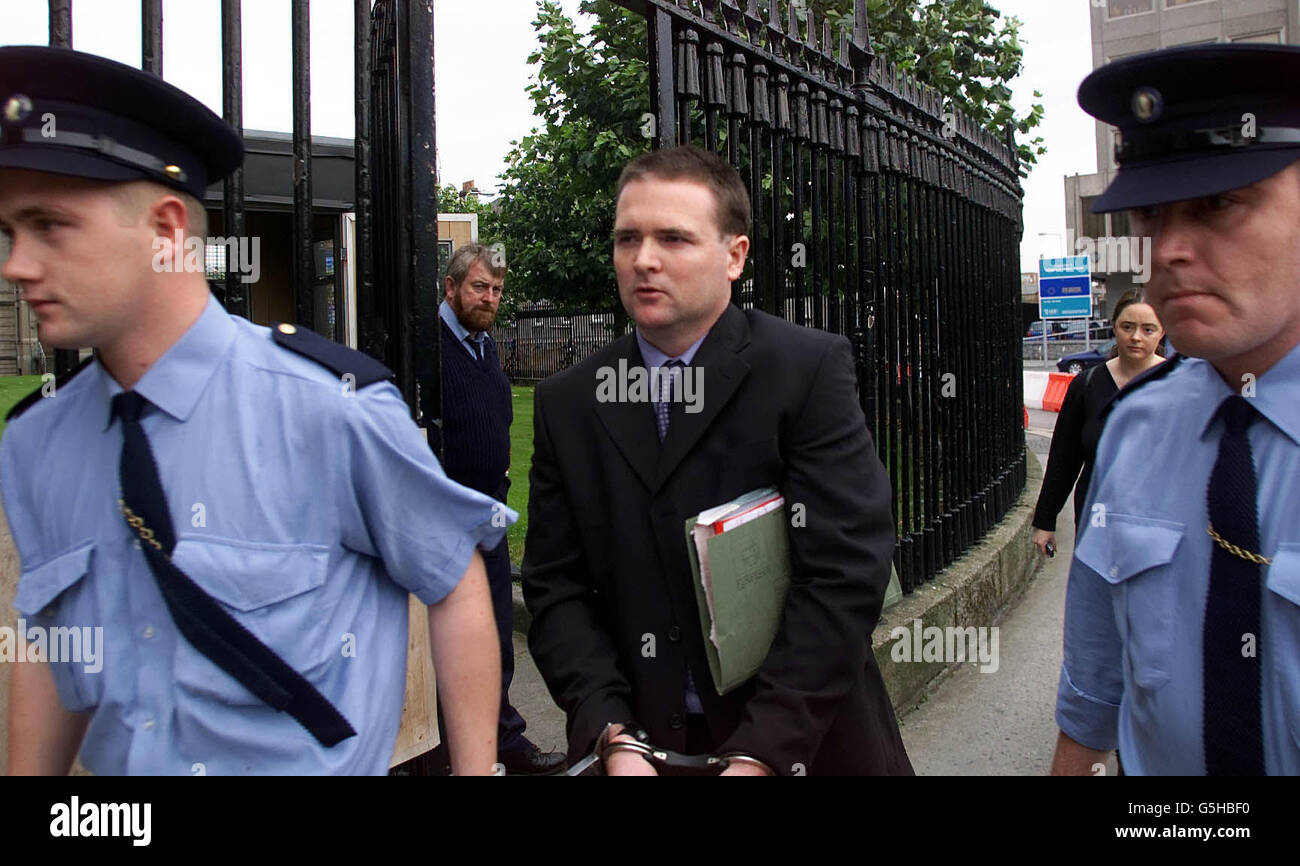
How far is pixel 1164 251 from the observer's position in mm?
1575

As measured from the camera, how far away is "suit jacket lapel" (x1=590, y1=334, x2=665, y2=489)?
215cm

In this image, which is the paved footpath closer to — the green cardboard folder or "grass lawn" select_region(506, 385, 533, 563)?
"grass lawn" select_region(506, 385, 533, 563)

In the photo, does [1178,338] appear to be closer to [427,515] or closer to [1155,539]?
[1155,539]

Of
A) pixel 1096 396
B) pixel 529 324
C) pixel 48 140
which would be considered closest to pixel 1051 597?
pixel 1096 396

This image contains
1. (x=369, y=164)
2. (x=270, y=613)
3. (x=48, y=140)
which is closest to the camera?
(x=48, y=140)

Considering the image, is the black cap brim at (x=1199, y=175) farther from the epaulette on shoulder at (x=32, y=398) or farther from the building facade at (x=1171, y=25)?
the building facade at (x=1171, y=25)

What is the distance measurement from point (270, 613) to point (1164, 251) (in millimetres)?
1463

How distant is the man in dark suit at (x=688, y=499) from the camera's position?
205cm

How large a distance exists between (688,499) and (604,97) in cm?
1077

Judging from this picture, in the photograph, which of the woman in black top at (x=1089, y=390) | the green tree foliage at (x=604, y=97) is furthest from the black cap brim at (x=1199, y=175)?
the green tree foliage at (x=604, y=97)

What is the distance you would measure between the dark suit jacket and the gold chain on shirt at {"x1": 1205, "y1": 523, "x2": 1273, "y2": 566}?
65 cm

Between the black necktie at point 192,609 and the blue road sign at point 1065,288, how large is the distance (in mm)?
22838

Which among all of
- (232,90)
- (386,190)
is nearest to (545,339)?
(386,190)

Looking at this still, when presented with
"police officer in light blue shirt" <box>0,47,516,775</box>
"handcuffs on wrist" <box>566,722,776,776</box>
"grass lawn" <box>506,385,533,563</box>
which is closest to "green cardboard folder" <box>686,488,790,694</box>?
"handcuffs on wrist" <box>566,722,776,776</box>
